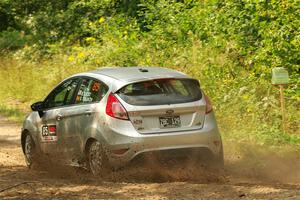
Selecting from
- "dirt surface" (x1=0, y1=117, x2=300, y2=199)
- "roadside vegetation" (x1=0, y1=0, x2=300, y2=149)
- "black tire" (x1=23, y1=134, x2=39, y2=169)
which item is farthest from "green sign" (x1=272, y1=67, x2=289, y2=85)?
"black tire" (x1=23, y1=134, x2=39, y2=169)

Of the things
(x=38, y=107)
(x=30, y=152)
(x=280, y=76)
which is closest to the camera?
(x=38, y=107)

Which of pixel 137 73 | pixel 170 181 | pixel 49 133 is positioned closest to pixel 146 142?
pixel 170 181

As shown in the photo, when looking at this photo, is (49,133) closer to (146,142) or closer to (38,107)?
(38,107)

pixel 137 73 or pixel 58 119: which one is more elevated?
pixel 137 73

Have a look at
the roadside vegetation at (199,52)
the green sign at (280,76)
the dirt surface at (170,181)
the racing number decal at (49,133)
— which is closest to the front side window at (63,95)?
the racing number decal at (49,133)

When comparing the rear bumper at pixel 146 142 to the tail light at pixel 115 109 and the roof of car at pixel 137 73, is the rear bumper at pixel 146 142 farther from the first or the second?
the roof of car at pixel 137 73

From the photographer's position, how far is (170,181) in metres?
8.62

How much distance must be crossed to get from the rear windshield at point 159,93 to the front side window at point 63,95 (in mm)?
1320

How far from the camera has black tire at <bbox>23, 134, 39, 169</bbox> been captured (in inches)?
416

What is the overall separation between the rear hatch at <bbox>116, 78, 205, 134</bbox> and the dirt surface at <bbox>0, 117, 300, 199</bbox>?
54 centimetres

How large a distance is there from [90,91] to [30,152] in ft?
6.90

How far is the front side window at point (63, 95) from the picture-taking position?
974 cm

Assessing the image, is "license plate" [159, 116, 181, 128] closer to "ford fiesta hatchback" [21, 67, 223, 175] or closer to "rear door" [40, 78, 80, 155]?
"ford fiesta hatchback" [21, 67, 223, 175]

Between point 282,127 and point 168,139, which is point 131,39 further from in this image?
point 168,139
